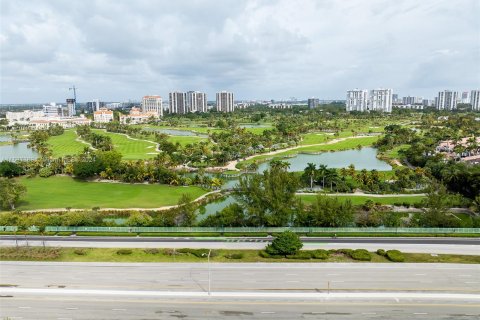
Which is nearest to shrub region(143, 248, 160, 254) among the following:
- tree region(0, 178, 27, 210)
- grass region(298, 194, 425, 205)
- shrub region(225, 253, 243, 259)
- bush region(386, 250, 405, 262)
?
shrub region(225, 253, 243, 259)

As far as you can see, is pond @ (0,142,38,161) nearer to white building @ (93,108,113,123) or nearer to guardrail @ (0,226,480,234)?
guardrail @ (0,226,480,234)

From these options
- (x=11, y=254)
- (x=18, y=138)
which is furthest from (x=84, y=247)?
(x=18, y=138)

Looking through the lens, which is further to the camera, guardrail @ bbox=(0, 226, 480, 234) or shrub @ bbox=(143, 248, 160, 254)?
guardrail @ bbox=(0, 226, 480, 234)

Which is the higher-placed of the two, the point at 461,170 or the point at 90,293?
the point at 461,170

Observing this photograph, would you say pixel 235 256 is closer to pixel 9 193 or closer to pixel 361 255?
pixel 361 255

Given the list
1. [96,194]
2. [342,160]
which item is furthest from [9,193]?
[342,160]

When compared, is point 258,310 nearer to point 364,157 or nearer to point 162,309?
point 162,309
